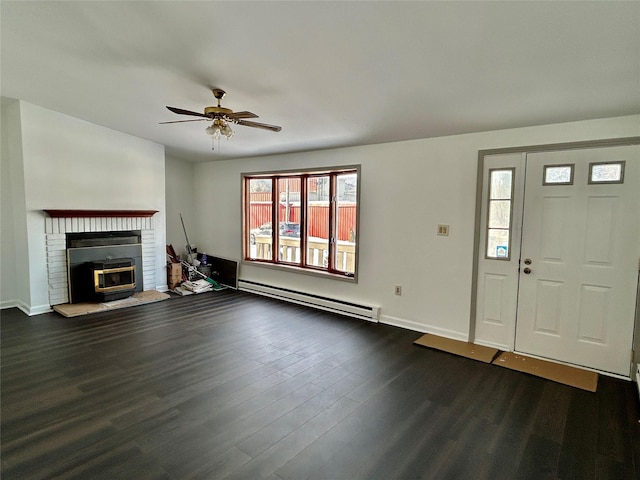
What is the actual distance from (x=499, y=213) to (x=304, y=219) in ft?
9.29

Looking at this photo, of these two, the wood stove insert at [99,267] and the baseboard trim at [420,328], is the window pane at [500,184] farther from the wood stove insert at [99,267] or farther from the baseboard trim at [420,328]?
the wood stove insert at [99,267]

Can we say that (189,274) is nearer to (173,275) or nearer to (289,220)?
(173,275)

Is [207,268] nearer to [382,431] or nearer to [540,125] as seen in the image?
[382,431]

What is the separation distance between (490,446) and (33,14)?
4271mm

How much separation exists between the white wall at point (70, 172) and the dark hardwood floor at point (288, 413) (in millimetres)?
1259

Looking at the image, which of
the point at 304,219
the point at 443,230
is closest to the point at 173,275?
the point at 304,219

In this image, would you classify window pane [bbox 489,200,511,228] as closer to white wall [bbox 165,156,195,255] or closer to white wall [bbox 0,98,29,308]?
white wall [bbox 165,156,195,255]

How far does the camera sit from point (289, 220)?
5605 millimetres

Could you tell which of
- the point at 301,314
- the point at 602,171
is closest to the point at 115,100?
the point at 301,314

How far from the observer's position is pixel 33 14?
2.36m

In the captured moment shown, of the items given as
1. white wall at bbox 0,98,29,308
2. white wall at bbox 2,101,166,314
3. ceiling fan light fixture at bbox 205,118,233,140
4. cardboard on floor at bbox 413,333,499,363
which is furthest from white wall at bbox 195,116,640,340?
white wall at bbox 0,98,29,308

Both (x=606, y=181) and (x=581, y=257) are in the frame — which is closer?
(x=606, y=181)

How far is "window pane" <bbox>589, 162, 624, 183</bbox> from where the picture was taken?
2.89 meters

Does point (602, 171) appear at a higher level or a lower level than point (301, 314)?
higher
